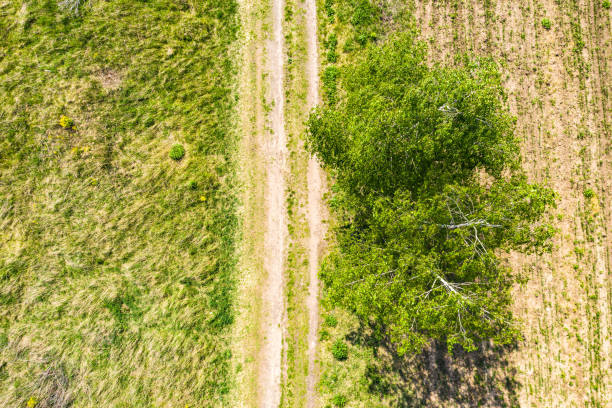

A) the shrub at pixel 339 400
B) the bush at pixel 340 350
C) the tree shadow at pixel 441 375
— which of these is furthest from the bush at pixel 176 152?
the shrub at pixel 339 400

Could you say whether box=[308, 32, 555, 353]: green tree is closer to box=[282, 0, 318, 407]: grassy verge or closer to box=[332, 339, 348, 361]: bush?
box=[282, 0, 318, 407]: grassy verge

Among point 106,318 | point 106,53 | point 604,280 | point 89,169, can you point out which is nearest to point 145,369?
point 106,318

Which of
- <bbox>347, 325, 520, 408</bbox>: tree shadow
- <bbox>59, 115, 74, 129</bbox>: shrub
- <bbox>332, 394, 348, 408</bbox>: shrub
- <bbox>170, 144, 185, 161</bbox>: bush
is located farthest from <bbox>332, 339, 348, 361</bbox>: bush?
<bbox>59, 115, 74, 129</bbox>: shrub

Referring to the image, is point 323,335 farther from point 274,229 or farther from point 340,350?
point 274,229

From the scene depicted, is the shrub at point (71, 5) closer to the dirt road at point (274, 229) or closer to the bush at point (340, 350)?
the dirt road at point (274, 229)

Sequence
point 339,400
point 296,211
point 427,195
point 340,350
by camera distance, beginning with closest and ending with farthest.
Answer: point 427,195
point 339,400
point 340,350
point 296,211

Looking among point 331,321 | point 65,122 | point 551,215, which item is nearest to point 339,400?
point 331,321
